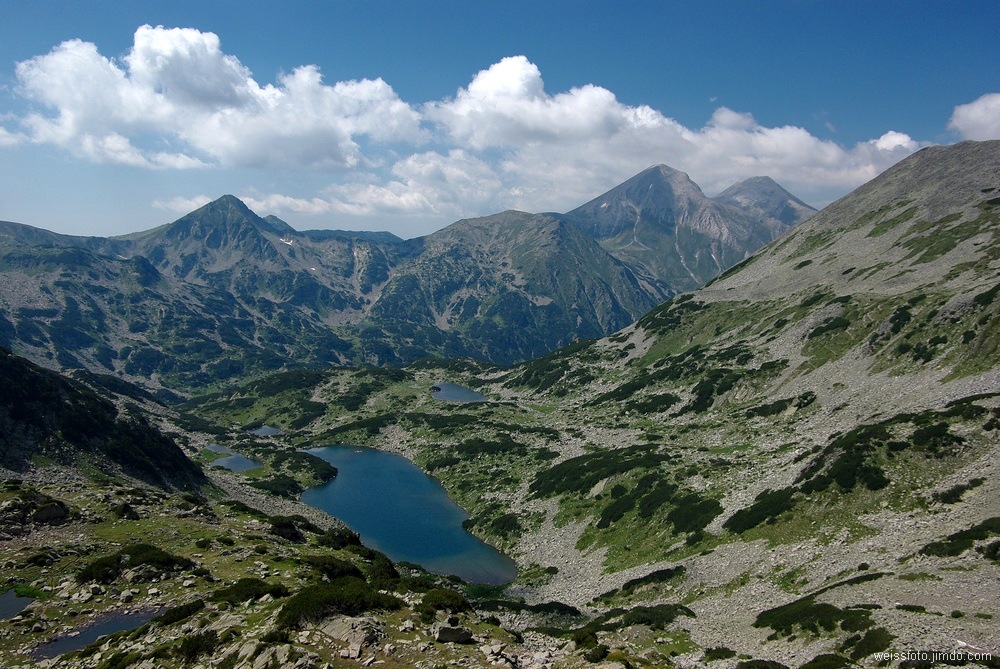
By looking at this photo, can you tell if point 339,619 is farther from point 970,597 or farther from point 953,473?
point 953,473

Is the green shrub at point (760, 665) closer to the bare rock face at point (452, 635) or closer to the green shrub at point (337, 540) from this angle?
the bare rock face at point (452, 635)

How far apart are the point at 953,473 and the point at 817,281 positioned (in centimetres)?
11872

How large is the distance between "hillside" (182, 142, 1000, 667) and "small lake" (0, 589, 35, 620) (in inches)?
1367

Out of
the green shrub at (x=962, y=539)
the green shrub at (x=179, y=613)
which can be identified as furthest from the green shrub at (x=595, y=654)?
the green shrub at (x=962, y=539)

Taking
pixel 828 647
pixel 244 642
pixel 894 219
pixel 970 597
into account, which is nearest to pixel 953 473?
pixel 970 597

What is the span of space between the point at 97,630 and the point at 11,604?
674 cm

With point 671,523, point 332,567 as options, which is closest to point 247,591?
point 332,567

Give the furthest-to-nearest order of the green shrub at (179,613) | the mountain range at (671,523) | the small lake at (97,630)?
1. the green shrub at (179,613)
2. the mountain range at (671,523)
3. the small lake at (97,630)

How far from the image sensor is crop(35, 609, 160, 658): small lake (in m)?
30.7

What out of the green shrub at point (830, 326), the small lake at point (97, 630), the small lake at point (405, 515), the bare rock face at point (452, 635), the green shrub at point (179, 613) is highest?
the green shrub at point (830, 326)

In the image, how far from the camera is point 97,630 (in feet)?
108

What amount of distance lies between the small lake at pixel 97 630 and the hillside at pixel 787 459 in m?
27.5

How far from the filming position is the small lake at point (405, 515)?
Answer: 89.6 metres

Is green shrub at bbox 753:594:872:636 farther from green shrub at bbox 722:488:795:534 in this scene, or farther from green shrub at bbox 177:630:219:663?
green shrub at bbox 177:630:219:663
